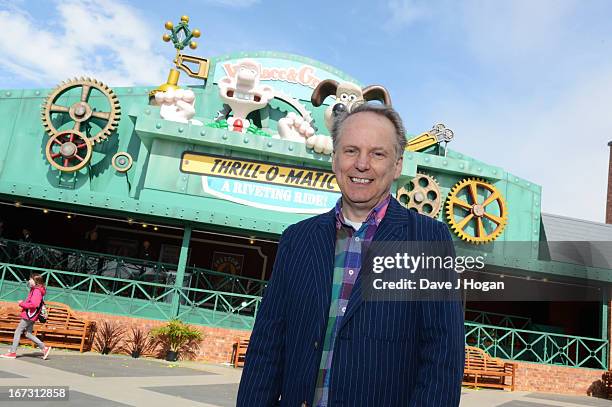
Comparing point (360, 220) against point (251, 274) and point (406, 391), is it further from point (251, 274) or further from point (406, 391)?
point (251, 274)

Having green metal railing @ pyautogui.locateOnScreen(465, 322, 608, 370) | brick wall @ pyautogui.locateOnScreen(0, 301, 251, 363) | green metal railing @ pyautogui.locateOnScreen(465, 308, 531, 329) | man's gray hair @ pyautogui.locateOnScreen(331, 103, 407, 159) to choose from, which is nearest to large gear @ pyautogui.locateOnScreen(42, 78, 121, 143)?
brick wall @ pyautogui.locateOnScreen(0, 301, 251, 363)

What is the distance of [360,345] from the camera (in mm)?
1798

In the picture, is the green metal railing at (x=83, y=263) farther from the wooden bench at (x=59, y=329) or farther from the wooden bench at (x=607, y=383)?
the wooden bench at (x=607, y=383)

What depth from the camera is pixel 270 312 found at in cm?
211

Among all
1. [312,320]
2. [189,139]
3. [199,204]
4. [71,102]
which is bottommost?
[312,320]

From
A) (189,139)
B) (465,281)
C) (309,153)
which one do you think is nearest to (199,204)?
(189,139)

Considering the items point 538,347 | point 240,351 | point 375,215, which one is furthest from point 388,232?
point 538,347

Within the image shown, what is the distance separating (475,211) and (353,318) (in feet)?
48.7

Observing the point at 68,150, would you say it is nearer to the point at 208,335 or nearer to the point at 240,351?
the point at 208,335

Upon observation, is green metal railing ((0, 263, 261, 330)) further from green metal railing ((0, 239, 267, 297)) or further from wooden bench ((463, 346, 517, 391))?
wooden bench ((463, 346, 517, 391))

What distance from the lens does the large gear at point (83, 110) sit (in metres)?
15.3

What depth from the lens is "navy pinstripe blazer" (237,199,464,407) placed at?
176 cm

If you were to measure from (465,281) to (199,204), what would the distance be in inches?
463

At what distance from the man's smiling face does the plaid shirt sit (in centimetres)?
6
